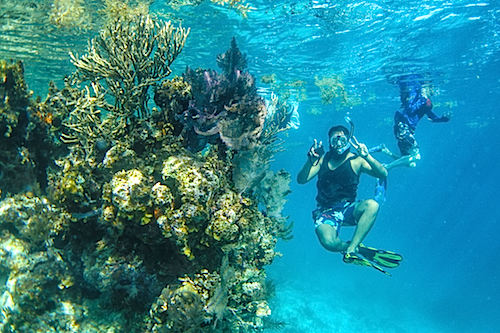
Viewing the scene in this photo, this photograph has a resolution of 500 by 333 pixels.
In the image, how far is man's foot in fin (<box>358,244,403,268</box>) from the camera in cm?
722

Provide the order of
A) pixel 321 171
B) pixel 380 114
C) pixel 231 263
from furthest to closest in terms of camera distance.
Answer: pixel 380 114, pixel 321 171, pixel 231 263

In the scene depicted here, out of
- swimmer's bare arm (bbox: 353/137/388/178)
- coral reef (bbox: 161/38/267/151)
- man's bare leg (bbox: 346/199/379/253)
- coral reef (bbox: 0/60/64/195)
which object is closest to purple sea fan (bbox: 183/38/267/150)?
coral reef (bbox: 161/38/267/151)

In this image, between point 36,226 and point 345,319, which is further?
point 345,319

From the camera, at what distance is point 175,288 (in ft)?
11.8

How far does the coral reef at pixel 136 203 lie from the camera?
356cm

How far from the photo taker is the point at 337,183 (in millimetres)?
9062

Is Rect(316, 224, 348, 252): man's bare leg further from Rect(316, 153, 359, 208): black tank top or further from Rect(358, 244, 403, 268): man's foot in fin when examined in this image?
Rect(316, 153, 359, 208): black tank top

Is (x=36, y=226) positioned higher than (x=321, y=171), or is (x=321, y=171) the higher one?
(x=321, y=171)

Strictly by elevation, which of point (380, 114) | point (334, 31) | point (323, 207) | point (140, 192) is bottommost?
point (140, 192)

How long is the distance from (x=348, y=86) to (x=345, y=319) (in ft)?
66.0

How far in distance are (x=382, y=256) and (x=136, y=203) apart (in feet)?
21.1

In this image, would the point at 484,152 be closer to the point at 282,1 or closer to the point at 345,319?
the point at 345,319

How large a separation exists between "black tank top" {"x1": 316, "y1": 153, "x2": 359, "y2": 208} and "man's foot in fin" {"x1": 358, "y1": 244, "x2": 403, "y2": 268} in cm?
177

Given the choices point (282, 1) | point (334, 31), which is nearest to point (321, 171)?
point (282, 1)
